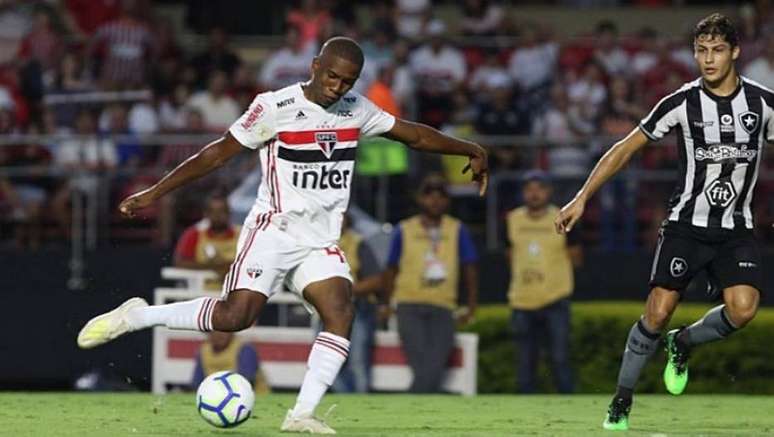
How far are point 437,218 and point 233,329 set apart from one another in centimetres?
673

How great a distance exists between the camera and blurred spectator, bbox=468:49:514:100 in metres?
20.9

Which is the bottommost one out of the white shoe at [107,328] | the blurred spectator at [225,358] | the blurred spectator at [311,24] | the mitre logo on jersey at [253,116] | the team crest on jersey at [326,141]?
the blurred spectator at [225,358]

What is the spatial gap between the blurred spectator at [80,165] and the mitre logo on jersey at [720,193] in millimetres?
9826

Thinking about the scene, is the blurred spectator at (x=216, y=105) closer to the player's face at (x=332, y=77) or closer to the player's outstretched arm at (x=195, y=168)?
the player's outstretched arm at (x=195, y=168)

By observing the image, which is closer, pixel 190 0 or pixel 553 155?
pixel 553 155

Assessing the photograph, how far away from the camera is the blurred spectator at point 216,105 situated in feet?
68.3

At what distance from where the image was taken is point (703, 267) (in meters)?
10.5

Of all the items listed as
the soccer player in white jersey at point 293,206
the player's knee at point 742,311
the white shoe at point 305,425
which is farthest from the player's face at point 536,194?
the white shoe at point 305,425

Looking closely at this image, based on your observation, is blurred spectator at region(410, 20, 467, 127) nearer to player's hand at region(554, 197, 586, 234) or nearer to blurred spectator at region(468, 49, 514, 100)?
blurred spectator at region(468, 49, 514, 100)

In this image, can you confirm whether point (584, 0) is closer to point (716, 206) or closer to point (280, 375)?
point (280, 375)

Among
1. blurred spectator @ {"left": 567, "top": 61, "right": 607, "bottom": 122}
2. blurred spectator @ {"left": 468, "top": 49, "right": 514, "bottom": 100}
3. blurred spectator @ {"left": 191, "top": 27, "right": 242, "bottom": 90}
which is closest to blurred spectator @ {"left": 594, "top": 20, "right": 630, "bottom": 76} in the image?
blurred spectator @ {"left": 567, "top": 61, "right": 607, "bottom": 122}

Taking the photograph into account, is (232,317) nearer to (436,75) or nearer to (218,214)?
(218,214)

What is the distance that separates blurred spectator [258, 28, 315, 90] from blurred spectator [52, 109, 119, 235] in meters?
2.48

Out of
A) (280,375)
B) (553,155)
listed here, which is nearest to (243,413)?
(280,375)
